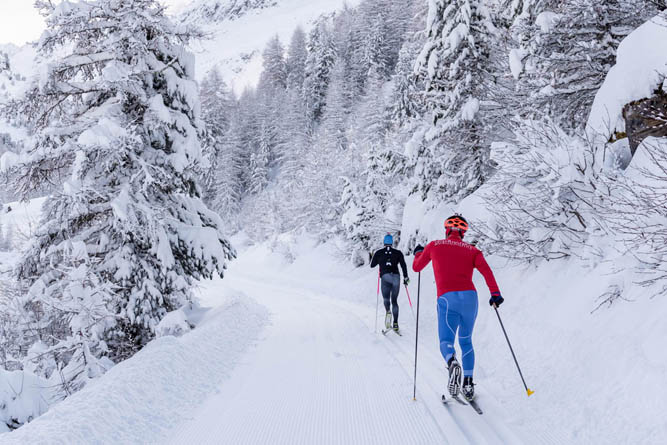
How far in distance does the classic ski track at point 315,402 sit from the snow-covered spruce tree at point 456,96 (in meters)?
6.19

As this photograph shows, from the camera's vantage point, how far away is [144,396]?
4840mm

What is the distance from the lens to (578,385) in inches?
172

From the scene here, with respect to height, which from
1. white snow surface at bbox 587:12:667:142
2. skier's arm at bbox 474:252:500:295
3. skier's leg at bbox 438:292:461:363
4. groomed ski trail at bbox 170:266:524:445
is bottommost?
groomed ski trail at bbox 170:266:524:445

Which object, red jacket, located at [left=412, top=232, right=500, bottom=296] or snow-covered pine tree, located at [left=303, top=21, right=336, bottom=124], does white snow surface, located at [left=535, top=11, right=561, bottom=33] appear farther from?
snow-covered pine tree, located at [left=303, top=21, right=336, bottom=124]

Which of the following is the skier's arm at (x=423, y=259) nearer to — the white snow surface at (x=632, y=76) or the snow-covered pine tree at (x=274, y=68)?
the white snow surface at (x=632, y=76)

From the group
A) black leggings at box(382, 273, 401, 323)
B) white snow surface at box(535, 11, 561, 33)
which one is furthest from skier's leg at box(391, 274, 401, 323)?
white snow surface at box(535, 11, 561, 33)

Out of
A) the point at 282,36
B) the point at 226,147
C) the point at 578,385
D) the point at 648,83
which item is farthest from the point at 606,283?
the point at 282,36

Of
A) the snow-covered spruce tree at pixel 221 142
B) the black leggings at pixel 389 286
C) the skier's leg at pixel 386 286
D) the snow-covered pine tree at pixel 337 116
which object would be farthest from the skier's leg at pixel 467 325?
the snow-covered pine tree at pixel 337 116

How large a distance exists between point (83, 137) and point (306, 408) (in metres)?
6.48

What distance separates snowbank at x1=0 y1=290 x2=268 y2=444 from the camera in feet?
12.5

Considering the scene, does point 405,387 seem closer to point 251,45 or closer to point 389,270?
point 389,270

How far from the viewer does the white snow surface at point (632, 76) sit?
5.46 m

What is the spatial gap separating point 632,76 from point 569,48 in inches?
122

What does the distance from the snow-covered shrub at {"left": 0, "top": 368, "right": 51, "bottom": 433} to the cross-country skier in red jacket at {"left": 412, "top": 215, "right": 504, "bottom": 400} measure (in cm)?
638
